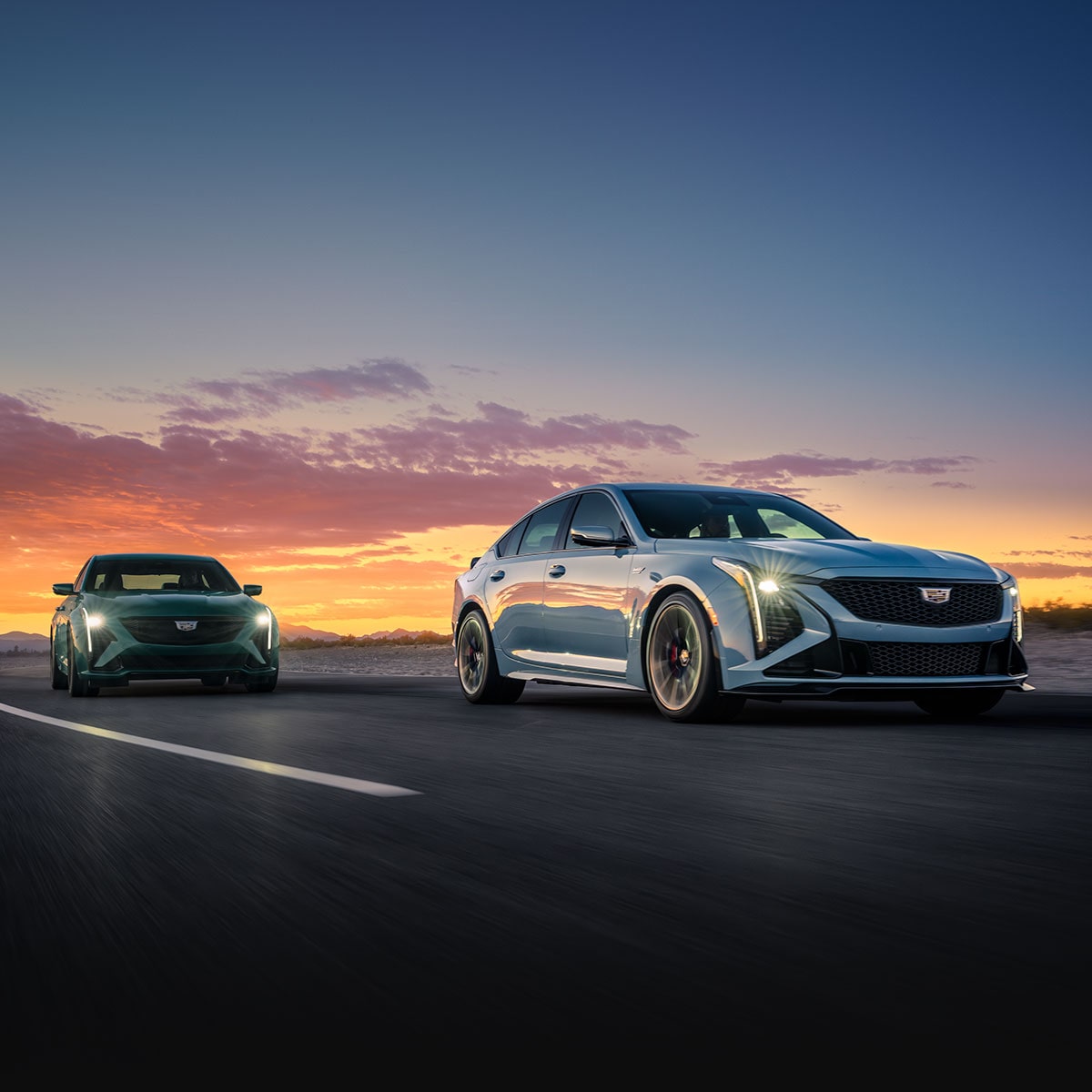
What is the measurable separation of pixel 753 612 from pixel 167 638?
8.55 m

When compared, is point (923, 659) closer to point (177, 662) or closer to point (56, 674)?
point (177, 662)

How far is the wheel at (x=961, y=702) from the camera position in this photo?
10.2m

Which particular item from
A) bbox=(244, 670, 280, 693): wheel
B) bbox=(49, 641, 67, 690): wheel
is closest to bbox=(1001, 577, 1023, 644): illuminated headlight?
bbox=(244, 670, 280, 693): wheel

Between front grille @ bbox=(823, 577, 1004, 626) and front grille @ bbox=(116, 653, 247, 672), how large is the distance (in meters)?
8.56

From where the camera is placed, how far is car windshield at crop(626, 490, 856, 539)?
429 inches

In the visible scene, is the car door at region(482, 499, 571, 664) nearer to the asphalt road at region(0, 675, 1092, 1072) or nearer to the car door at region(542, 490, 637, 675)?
the car door at region(542, 490, 637, 675)

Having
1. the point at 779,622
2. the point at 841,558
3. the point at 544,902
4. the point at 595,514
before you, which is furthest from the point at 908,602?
the point at 544,902

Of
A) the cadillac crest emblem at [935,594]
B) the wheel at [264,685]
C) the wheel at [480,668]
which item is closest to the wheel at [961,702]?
the cadillac crest emblem at [935,594]

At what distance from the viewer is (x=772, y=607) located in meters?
9.12

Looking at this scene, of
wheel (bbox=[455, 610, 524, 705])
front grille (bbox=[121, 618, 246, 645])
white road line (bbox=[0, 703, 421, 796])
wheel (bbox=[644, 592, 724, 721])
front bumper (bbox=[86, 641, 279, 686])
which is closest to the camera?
white road line (bbox=[0, 703, 421, 796])

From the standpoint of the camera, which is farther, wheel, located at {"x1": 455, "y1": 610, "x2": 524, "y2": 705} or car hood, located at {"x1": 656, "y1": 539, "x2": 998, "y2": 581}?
wheel, located at {"x1": 455, "y1": 610, "x2": 524, "y2": 705}

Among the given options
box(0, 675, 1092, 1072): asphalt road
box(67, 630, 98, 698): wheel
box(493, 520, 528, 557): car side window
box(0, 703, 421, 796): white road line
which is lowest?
box(0, 675, 1092, 1072): asphalt road

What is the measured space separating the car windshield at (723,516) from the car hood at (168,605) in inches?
254

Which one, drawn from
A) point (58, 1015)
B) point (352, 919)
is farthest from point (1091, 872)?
point (58, 1015)
